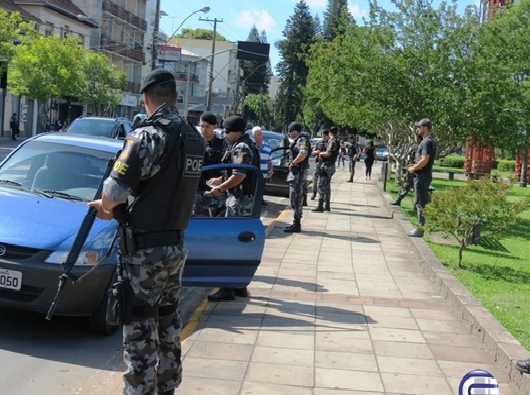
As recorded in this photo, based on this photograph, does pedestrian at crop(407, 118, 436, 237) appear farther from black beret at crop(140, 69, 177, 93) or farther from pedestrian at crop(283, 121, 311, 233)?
black beret at crop(140, 69, 177, 93)

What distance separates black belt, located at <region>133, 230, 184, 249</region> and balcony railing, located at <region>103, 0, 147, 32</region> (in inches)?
2585

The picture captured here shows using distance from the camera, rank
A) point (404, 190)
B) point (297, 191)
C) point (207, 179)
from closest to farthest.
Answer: point (207, 179) < point (297, 191) < point (404, 190)

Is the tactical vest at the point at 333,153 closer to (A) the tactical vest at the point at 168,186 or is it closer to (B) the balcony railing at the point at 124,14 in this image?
(A) the tactical vest at the point at 168,186

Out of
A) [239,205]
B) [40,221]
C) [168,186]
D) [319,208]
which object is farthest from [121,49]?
[168,186]

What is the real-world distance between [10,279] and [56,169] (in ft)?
5.96

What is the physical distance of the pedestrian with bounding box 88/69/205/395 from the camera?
4.28 meters

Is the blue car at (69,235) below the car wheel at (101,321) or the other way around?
the other way around

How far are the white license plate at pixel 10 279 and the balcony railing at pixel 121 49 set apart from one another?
63702 millimetres

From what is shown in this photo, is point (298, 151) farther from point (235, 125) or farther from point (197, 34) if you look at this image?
point (197, 34)

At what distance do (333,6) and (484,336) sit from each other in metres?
90.6

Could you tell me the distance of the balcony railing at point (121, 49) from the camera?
222ft

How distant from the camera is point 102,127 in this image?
1808cm

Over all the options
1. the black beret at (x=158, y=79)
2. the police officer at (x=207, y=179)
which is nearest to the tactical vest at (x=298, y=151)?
the police officer at (x=207, y=179)

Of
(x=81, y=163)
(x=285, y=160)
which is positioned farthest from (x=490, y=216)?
(x=285, y=160)
